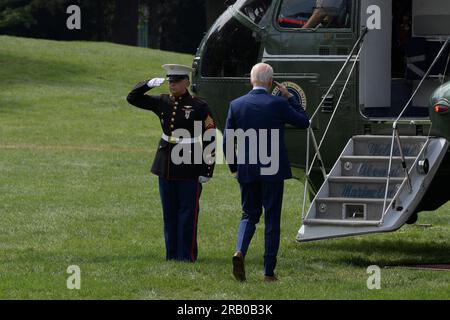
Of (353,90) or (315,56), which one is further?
(315,56)

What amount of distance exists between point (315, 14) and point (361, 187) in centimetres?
210

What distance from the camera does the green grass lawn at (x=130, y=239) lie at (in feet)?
31.7

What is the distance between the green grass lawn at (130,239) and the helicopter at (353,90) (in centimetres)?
66

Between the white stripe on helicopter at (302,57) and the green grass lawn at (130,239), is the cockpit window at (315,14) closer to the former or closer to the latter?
the white stripe on helicopter at (302,57)

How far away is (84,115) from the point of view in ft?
106

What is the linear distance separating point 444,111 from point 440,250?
2848 millimetres

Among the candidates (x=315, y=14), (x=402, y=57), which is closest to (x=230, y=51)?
(x=315, y=14)

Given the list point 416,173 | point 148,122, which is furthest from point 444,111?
point 148,122

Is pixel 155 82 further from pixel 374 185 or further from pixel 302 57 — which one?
pixel 374 185

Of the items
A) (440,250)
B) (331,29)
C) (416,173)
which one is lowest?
(440,250)

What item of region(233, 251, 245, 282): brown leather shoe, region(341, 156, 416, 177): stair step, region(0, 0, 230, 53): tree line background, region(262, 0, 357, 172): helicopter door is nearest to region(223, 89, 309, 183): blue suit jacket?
region(233, 251, 245, 282): brown leather shoe

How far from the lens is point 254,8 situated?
12688 millimetres

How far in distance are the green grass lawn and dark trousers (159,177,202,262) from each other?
25 cm
